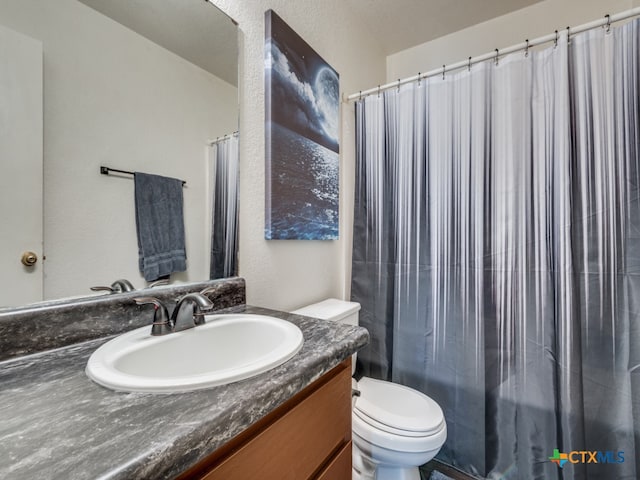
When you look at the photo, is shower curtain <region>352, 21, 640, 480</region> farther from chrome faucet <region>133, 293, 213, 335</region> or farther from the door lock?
the door lock

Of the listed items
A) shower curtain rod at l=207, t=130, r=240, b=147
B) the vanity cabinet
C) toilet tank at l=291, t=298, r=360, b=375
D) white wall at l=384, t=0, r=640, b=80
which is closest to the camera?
the vanity cabinet

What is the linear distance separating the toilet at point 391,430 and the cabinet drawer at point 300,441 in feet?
1.37

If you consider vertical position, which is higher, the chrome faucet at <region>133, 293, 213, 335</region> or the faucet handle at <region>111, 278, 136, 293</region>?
the faucet handle at <region>111, 278, 136, 293</region>

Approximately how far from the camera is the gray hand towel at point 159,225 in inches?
33.0

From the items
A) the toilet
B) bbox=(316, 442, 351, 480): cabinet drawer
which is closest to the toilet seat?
the toilet

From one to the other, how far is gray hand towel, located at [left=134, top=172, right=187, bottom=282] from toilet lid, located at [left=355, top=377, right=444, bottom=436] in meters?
0.94

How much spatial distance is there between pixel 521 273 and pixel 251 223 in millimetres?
1188

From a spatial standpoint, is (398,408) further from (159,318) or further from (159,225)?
(159,225)

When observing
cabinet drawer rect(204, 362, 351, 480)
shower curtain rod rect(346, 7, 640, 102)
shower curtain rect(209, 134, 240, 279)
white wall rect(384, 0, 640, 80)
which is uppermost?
white wall rect(384, 0, 640, 80)

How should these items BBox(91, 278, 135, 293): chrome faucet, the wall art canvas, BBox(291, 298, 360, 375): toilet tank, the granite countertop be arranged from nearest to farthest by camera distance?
1. the granite countertop
2. BBox(91, 278, 135, 293): chrome faucet
3. the wall art canvas
4. BBox(291, 298, 360, 375): toilet tank

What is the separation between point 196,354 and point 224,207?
52cm

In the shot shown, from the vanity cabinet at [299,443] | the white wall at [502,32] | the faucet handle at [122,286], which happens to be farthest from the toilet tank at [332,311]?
the white wall at [502,32]

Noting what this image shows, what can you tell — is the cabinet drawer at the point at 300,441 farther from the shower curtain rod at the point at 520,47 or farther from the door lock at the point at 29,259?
the shower curtain rod at the point at 520,47

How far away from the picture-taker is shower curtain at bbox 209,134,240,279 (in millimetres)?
1023
